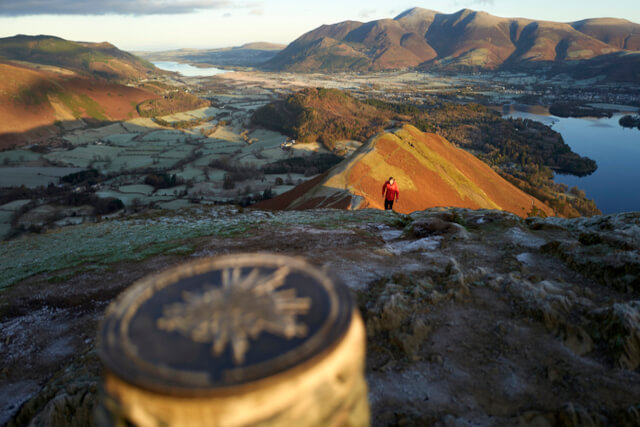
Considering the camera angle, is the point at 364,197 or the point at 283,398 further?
the point at 364,197

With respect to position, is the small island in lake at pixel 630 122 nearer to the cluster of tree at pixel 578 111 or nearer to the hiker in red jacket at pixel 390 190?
the cluster of tree at pixel 578 111

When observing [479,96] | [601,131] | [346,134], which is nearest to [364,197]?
[346,134]

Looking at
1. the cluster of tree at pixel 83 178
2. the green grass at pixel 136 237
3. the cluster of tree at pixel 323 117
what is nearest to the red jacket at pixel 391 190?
the green grass at pixel 136 237

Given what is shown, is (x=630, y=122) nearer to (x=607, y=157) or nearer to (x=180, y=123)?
(x=607, y=157)

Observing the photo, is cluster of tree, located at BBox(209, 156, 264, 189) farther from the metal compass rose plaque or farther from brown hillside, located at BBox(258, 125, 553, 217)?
the metal compass rose plaque

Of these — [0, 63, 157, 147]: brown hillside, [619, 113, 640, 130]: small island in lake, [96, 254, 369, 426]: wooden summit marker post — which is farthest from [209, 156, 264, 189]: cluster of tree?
[619, 113, 640, 130]: small island in lake

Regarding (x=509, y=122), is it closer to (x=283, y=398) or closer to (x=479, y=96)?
(x=479, y=96)
